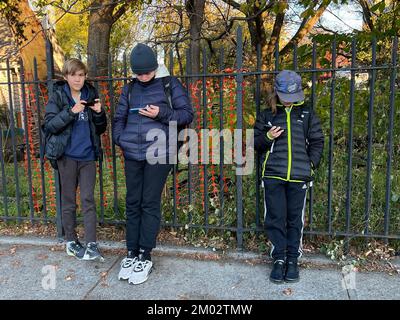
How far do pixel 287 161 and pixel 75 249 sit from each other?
2.17 metres

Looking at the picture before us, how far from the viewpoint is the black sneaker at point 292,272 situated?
3422 millimetres

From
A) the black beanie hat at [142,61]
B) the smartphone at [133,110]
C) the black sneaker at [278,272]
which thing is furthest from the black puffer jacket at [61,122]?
the black sneaker at [278,272]

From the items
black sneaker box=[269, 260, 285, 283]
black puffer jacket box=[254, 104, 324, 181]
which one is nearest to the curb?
black sneaker box=[269, 260, 285, 283]

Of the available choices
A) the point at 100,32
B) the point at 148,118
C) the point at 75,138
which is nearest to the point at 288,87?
the point at 148,118

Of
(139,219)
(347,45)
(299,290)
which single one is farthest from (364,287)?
(347,45)

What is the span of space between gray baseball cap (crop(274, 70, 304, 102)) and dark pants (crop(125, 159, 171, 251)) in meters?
1.10

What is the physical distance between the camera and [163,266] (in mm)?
3801

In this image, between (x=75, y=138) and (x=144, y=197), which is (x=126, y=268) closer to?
(x=144, y=197)

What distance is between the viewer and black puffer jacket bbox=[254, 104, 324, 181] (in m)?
3.37

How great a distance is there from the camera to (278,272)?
344cm

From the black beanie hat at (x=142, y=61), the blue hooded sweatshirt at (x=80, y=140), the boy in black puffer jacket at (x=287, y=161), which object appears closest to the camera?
the black beanie hat at (x=142, y=61)

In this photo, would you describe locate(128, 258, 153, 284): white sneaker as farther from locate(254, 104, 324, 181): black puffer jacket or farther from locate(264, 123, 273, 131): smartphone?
locate(264, 123, 273, 131): smartphone

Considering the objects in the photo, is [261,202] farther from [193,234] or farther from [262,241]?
[193,234]

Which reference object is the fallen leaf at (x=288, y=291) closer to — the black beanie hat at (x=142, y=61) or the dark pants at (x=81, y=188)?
the dark pants at (x=81, y=188)
